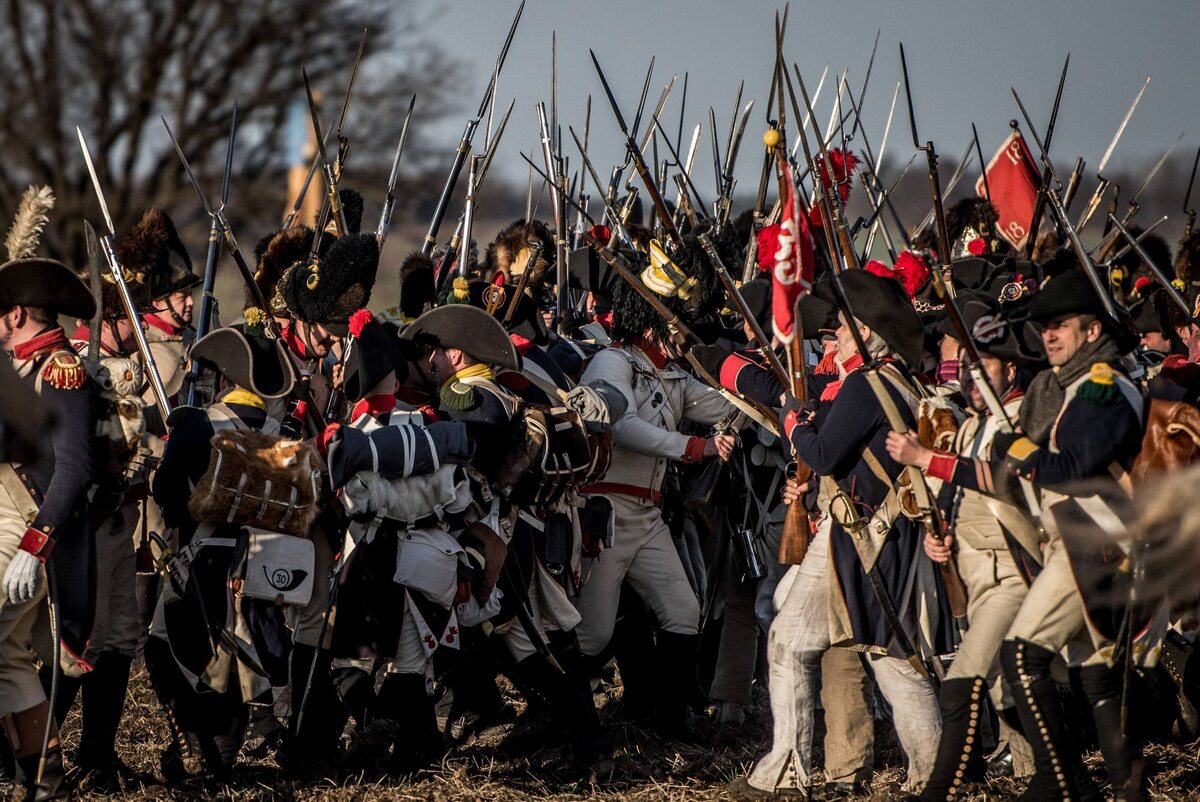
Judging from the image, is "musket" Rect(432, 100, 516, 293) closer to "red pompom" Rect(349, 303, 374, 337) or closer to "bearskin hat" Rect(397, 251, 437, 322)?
"bearskin hat" Rect(397, 251, 437, 322)

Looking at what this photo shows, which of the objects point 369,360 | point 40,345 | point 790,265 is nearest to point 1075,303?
point 790,265

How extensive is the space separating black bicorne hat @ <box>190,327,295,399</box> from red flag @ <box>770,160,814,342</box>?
5.91 ft

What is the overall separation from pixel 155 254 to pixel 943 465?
3702 mm

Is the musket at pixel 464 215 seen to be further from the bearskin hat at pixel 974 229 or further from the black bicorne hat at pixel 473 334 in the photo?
the bearskin hat at pixel 974 229

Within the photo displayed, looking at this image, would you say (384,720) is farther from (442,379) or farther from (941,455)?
(941,455)

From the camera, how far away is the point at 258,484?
4.94m

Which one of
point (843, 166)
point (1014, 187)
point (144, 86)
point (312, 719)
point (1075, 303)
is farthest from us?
point (144, 86)

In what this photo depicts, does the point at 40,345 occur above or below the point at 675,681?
above

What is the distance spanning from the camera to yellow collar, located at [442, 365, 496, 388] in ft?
17.8

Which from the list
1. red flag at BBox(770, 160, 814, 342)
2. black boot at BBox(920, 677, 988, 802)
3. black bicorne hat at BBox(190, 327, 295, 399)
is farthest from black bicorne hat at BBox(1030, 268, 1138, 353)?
black bicorne hat at BBox(190, 327, 295, 399)

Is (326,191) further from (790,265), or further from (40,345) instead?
(790,265)

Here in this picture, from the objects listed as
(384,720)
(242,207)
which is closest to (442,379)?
(384,720)

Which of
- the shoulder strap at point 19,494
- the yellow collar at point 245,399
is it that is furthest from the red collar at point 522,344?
the shoulder strap at point 19,494

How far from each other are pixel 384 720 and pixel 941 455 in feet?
8.82
